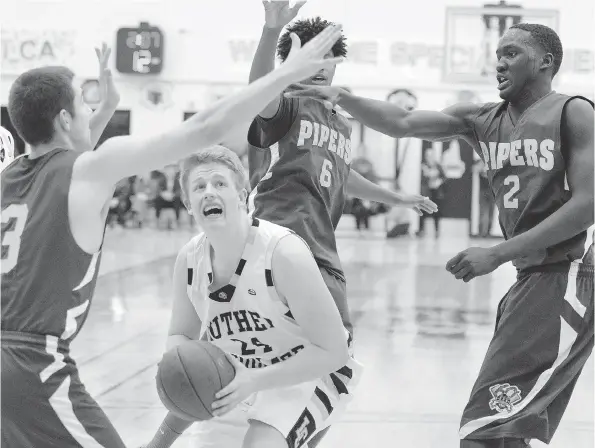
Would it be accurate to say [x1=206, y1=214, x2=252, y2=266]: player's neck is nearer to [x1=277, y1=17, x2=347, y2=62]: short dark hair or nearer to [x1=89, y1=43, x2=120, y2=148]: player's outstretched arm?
[x1=89, y1=43, x2=120, y2=148]: player's outstretched arm

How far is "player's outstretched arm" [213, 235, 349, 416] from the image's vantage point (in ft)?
9.34

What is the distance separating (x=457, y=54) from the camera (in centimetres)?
1691

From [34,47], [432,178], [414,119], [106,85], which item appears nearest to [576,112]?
[414,119]

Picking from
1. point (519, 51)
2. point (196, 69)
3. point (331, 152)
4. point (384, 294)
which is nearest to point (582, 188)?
point (519, 51)

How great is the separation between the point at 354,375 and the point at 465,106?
120 centimetres

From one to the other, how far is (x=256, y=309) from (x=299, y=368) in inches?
10.4

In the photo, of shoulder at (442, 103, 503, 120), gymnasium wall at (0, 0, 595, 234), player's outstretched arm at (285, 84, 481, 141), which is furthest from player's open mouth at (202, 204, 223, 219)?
gymnasium wall at (0, 0, 595, 234)

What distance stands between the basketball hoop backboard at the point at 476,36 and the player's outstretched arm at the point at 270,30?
516 inches

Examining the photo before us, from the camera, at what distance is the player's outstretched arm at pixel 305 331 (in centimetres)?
285

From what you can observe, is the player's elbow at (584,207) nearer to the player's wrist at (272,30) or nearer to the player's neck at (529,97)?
the player's neck at (529,97)

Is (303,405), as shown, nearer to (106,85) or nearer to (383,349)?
(106,85)

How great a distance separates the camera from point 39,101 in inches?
101

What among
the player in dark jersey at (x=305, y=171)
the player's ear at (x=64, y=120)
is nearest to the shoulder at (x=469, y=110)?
the player in dark jersey at (x=305, y=171)

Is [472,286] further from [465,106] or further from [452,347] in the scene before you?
[465,106]
